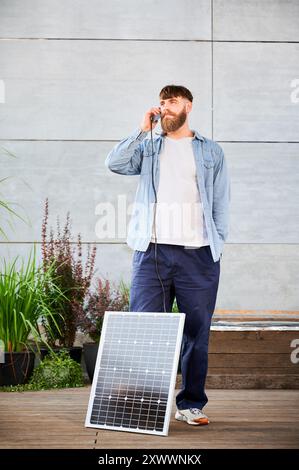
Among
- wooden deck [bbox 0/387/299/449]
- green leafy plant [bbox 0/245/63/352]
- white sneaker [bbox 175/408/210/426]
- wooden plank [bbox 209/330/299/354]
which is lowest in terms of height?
wooden deck [bbox 0/387/299/449]

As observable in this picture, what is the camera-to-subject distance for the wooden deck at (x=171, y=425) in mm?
3146

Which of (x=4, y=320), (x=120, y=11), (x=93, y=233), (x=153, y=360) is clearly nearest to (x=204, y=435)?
(x=153, y=360)

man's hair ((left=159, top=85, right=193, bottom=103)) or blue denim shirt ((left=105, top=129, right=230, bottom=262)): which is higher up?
man's hair ((left=159, top=85, right=193, bottom=103))

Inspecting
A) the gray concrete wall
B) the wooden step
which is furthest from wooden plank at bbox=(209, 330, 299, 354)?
the gray concrete wall

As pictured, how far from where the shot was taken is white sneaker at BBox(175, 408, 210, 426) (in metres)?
3.60

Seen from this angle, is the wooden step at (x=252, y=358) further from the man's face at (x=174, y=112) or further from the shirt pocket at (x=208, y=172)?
the man's face at (x=174, y=112)

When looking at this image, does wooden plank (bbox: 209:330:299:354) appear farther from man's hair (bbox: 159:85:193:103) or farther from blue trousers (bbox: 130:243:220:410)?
man's hair (bbox: 159:85:193:103)

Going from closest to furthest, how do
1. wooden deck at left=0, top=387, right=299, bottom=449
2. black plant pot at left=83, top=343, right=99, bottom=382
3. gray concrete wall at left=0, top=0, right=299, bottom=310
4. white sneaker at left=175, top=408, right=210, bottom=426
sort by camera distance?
wooden deck at left=0, top=387, right=299, bottom=449 < white sneaker at left=175, top=408, right=210, bottom=426 < black plant pot at left=83, top=343, right=99, bottom=382 < gray concrete wall at left=0, top=0, right=299, bottom=310

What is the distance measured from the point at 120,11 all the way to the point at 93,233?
5.45ft

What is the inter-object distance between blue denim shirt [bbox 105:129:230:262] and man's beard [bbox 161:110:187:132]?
0.06m

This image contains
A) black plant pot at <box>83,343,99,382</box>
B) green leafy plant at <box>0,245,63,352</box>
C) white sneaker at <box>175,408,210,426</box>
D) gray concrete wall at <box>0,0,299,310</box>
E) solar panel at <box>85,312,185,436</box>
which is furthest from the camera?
gray concrete wall at <box>0,0,299,310</box>

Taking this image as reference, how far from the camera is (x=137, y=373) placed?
3.48 meters

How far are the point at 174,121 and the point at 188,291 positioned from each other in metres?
0.79
